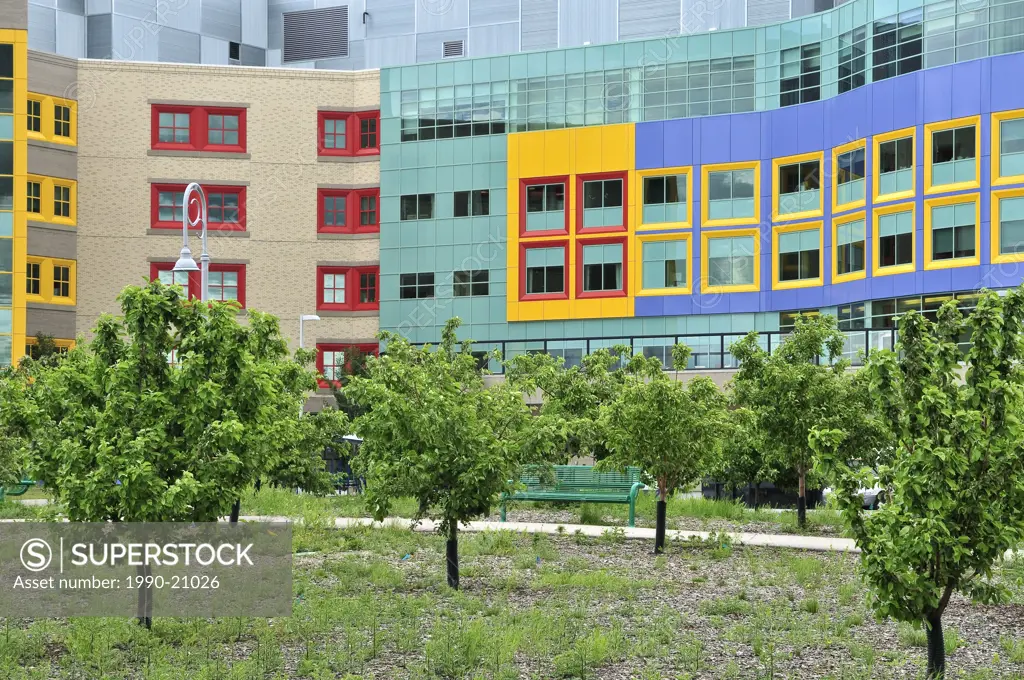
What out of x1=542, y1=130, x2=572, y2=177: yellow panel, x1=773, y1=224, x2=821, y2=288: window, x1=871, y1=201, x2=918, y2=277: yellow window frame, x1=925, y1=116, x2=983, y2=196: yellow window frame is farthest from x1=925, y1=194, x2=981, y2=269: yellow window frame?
x1=542, y1=130, x2=572, y2=177: yellow panel

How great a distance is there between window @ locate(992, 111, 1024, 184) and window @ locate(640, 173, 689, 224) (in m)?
12.8

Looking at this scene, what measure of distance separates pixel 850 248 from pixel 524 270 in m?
13.9

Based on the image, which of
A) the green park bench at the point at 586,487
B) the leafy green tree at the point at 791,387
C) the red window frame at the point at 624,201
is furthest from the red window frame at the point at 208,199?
the leafy green tree at the point at 791,387

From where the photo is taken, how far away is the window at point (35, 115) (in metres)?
56.4

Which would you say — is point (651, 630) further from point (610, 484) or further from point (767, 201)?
point (767, 201)

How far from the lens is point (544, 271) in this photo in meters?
56.5

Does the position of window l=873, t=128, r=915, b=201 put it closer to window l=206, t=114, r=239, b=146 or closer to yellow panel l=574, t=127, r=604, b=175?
yellow panel l=574, t=127, r=604, b=175

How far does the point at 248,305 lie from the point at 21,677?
48.3 meters

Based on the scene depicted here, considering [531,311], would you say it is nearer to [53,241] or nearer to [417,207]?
[417,207]

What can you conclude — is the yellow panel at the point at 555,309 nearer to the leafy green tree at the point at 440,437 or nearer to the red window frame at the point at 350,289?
the red window frame at the point at 350,289

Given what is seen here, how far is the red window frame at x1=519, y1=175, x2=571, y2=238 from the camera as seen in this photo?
56.1m

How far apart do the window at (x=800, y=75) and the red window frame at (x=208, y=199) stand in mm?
24093

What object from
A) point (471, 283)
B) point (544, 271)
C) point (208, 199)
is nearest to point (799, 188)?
point (544, 271)

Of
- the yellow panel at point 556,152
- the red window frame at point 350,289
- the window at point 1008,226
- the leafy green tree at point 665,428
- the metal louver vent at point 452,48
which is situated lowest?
the leafy green tree at point 665,428
